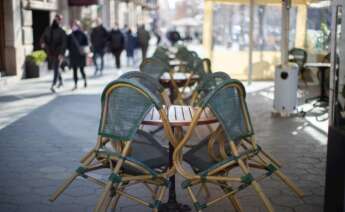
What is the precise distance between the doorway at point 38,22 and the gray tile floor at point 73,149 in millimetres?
6155

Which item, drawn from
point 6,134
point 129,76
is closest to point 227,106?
point 129,76

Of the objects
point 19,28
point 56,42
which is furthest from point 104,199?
point 19,28

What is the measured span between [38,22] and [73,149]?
1208 cm

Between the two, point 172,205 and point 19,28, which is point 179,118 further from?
point 19,28

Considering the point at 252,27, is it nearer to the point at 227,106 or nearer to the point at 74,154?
the point at 74,154

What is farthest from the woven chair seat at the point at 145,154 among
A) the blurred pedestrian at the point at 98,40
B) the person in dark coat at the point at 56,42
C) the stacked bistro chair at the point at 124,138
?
the blurred pedestrian at the point at 98,40

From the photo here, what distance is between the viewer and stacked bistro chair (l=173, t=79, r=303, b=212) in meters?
3.76

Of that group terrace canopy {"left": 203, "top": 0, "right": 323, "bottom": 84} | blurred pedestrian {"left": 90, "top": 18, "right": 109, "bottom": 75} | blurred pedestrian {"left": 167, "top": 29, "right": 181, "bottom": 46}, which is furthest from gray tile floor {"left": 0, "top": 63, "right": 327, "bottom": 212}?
blurred pedestrian {"left": 167, "top": 29, "right": 181, "bottom": 46}

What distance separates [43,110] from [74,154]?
11.7 feet

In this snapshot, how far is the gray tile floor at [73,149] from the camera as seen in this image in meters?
4.75

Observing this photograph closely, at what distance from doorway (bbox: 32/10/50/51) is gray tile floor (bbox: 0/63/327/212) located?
6155 millimetres

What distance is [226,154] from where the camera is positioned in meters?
4.17

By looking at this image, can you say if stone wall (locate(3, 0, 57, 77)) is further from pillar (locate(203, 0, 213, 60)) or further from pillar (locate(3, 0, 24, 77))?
pillar (locate(203, 0, 213, 60))

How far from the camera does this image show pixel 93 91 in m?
12.6
